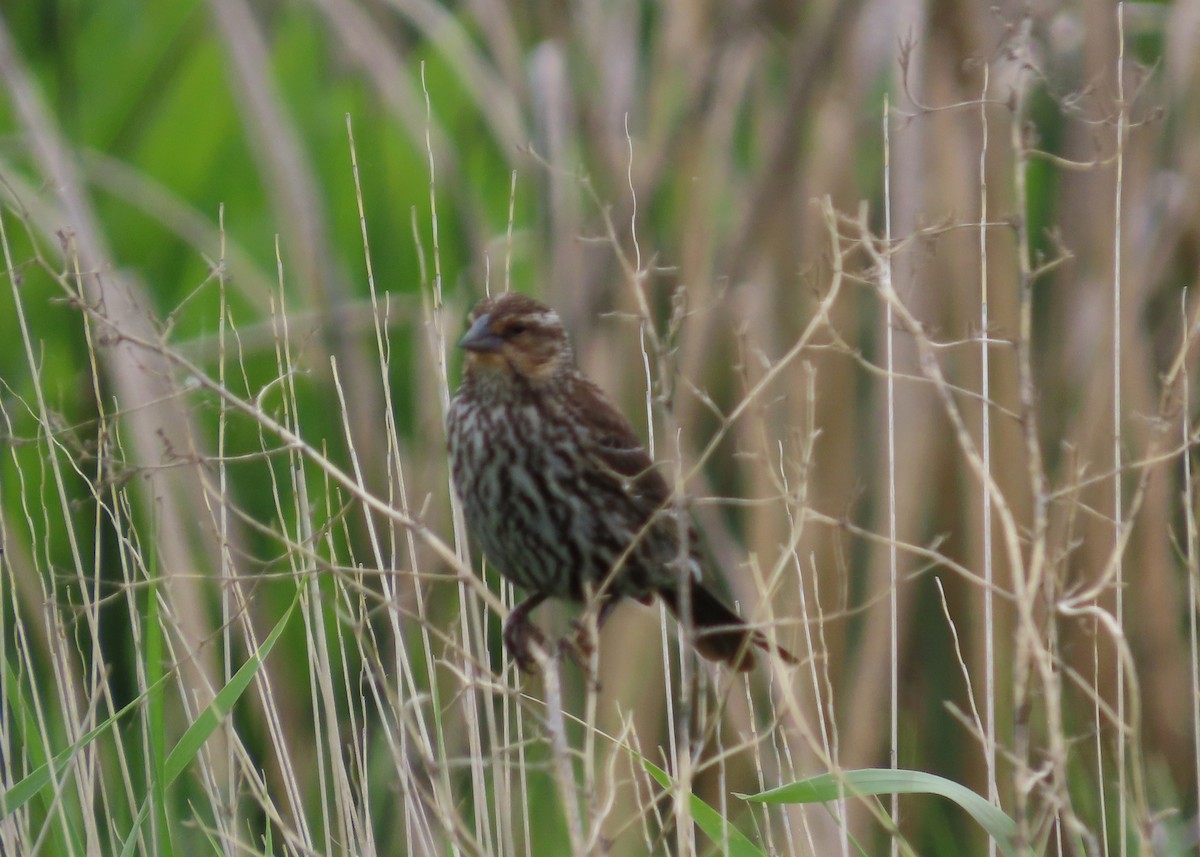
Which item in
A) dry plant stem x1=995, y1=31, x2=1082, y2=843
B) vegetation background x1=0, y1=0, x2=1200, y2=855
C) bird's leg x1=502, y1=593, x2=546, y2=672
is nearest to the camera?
dry plant stem x1=995, y1=31, x2=1082, y2=843

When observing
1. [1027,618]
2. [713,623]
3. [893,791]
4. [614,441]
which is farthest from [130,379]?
[1027,618]

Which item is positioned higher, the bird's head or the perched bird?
the bird's head

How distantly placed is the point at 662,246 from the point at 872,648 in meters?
1.10

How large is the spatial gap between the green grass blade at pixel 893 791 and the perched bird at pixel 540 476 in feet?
2.40

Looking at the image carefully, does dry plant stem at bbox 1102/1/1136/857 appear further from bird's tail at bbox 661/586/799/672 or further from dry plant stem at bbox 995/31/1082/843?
bird's tail at bbox 661/586/799/672

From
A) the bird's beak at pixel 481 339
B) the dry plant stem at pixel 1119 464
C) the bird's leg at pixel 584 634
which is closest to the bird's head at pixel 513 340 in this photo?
the bird's beak at pixel 481 339

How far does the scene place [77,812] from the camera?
10.0 ft

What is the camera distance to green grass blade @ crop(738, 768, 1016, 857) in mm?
1775

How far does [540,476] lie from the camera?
2.65m

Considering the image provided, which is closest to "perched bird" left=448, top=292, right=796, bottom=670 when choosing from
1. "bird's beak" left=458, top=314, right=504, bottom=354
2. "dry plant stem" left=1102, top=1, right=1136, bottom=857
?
"bird's beak" left=458, top=314, right=504, bottom=354

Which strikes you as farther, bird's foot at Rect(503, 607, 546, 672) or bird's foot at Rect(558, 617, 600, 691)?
bird's foot at Rect(503, 607, 546, 672)

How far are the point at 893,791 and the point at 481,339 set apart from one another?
3.64ft

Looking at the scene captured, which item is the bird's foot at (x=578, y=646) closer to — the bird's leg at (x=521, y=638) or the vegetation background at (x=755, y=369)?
the bird's leg at (x=521, y=638)

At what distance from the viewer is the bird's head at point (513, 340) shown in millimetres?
2643
